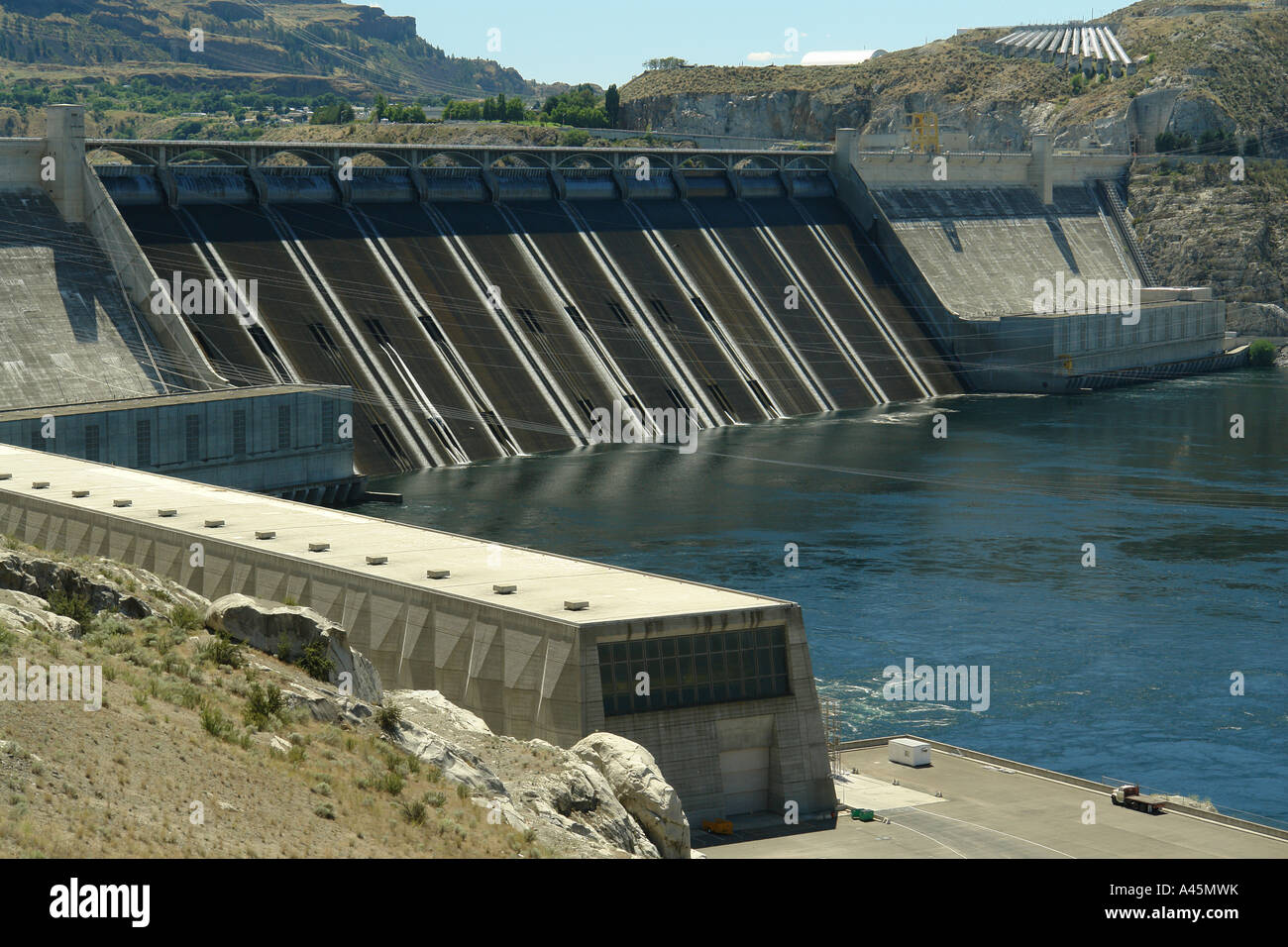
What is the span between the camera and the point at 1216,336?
128375mm

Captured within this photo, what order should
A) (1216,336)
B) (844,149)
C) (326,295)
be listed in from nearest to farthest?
(326,295), (844,149), (1216,336)

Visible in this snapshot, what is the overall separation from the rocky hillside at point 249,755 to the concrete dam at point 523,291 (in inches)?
1748

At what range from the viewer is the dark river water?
45.0m

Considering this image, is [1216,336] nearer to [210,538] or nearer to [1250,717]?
[1250,717]

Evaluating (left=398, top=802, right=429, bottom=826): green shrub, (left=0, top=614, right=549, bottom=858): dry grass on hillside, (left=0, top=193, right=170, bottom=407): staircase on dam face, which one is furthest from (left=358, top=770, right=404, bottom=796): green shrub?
(left=0, top=193, right=170, bottom=407): staircase on dam face

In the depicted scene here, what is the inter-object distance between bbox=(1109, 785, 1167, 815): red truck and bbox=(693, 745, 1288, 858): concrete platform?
22 cm

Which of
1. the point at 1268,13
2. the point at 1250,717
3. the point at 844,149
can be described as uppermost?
the point at 1268,13

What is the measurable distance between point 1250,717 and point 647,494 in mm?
31841

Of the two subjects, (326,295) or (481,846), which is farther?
(326,295)

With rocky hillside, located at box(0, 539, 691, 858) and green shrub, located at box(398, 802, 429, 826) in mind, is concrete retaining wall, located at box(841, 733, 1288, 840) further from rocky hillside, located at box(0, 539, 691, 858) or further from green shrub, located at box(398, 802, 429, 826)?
green shrub, located at box(398, 802, 429, 826)

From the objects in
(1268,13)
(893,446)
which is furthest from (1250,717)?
(1268,13)

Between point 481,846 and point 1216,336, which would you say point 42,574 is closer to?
point 481,846

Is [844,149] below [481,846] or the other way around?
the other way around
